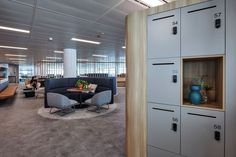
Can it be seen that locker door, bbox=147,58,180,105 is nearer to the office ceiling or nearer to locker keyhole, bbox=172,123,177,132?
locker keyhole, bbox=172,123,177,132

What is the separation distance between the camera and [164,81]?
204 centimetres

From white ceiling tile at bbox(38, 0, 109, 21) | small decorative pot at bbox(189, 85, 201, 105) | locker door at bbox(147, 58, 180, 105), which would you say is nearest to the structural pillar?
white ceiling tile at bbox(38, 0, 109, 21)

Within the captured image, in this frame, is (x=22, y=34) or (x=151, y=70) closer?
(x=151, y=70)

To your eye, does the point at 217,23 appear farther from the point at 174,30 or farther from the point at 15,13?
the point at 15,13

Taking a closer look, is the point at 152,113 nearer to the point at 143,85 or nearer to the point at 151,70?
the point at 143,85

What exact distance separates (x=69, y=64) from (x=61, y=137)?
19.3ft

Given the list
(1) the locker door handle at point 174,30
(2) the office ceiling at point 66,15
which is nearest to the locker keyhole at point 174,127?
(1) the locker door handle at point 174,30

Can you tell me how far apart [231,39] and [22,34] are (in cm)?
641

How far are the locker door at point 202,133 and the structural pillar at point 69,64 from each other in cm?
753

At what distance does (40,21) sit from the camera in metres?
4.31

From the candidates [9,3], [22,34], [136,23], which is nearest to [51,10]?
[9,3]

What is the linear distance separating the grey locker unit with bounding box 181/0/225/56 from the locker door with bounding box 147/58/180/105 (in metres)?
0.23

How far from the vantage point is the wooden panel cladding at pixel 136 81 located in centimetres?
217

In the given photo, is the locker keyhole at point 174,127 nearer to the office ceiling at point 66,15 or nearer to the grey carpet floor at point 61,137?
the grey carpet floor at point 61,137
